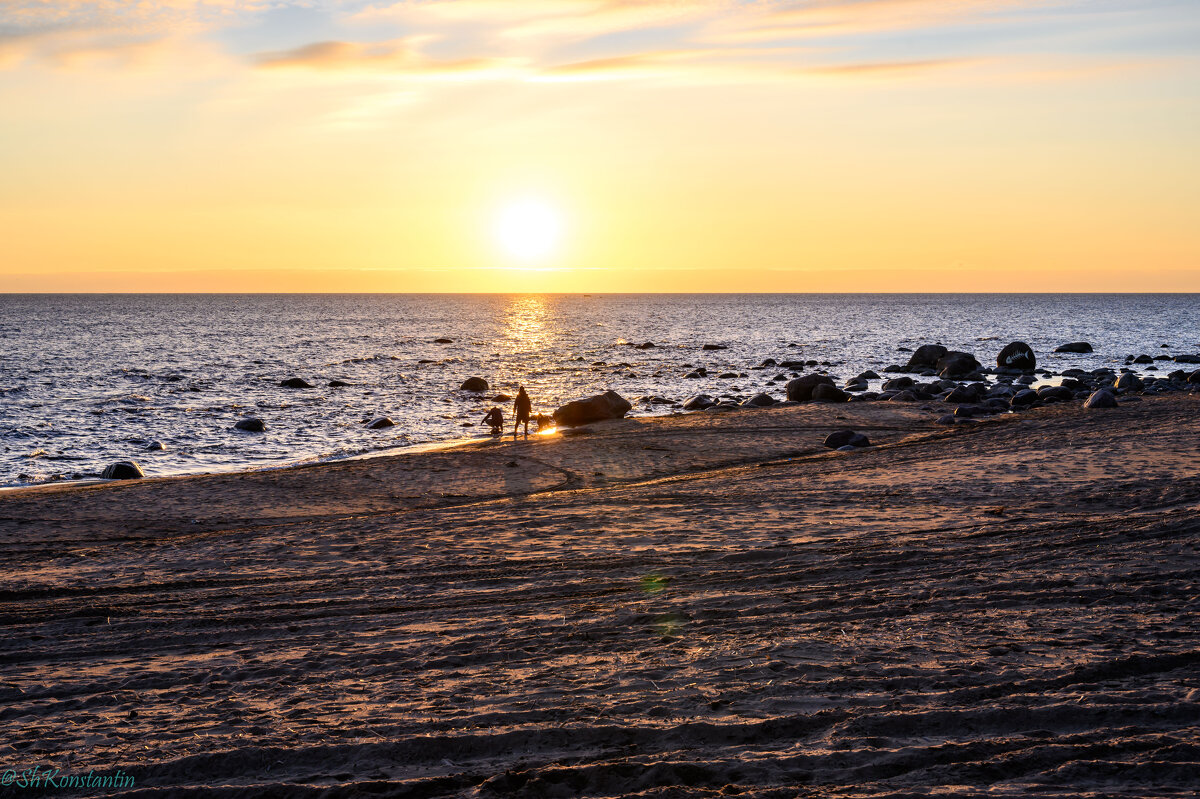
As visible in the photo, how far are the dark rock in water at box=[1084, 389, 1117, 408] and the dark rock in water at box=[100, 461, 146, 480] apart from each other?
1160 inches

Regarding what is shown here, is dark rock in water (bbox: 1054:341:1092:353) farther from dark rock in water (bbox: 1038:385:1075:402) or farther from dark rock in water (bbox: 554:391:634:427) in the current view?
dark rock in water (bbox: 554:391:634:427)

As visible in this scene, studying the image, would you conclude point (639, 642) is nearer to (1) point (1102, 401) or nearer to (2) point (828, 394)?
(1) point (1102, 401)

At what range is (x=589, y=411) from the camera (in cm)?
3039

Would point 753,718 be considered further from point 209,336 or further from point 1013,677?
point 209,336

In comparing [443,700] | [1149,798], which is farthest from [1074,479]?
[443,700]

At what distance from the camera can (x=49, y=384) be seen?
4759 centimetres

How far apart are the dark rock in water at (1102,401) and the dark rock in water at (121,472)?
1160 inches

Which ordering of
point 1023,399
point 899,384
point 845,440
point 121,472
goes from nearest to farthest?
1. point 121,472
2. point 845,440
3. point 1023,399
4. point 899,384

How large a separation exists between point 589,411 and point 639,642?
73.9ft

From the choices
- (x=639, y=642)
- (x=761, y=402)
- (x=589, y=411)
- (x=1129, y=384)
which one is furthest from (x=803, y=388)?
(x=639, y=642)

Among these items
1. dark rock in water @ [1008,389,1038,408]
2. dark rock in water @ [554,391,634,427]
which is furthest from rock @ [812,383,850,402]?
dark rock in water @ [554,391,634,427]

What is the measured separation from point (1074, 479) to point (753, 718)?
1173 centimetres

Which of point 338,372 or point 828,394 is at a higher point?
point 828,394

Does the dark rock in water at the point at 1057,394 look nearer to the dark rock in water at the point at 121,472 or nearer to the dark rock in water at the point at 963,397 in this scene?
the dark rock in water at the point at 963,397
